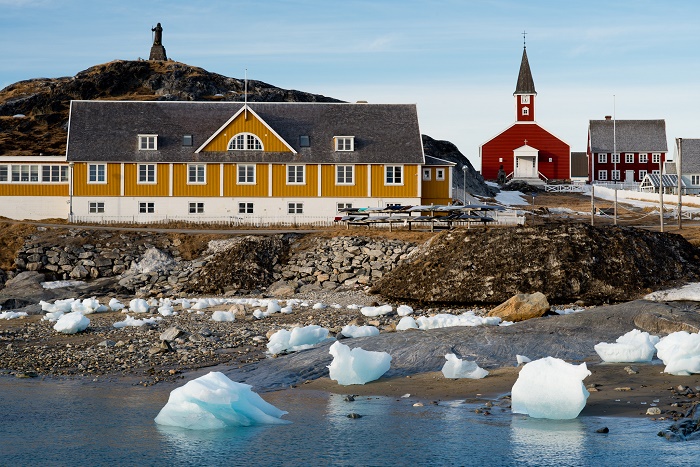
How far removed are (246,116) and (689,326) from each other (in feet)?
108

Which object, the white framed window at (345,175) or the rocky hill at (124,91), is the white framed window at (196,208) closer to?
the white framed window at (345,175)

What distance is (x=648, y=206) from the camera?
62.2 meters

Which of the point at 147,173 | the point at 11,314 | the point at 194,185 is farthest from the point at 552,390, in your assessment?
the point at 147,173

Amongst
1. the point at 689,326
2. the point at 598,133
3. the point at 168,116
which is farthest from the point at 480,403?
the point at 598,133

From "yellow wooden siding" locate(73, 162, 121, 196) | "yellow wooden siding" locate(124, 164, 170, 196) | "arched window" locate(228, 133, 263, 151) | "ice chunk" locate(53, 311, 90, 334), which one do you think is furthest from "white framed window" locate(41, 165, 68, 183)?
"ice chunk" locate(53, 311, 90, 334)

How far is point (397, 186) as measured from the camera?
47281 mm

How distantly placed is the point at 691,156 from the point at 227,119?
45794 mm

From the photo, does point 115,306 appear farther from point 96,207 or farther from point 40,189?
point 40,189

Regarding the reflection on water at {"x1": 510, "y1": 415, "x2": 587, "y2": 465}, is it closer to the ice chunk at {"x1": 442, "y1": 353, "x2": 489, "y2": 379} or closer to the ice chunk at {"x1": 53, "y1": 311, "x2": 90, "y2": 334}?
the ice chunk at {"x1": 442, "y1": 353, "x2": 489, "y2": 379}

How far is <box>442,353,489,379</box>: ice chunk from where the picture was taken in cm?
1505

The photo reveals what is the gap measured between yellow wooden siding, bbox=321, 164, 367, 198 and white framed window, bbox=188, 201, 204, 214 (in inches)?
260

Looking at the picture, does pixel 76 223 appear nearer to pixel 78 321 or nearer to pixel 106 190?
pixel 106 190

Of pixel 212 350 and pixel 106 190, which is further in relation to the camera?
pixel 106 190

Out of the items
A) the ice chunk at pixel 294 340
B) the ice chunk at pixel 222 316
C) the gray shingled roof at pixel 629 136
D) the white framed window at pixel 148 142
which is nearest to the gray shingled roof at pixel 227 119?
the white framed window at pixel 148 142
